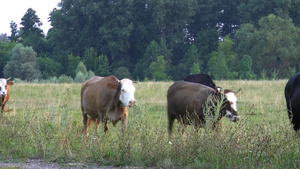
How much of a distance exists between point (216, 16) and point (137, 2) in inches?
462

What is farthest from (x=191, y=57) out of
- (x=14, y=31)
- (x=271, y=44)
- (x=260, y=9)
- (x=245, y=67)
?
(x=14, y=31)

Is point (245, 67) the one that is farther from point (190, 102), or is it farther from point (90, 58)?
point (190, 102)

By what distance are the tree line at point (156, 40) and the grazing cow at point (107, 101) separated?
4823cm

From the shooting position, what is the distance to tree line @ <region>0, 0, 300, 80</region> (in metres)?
65.2

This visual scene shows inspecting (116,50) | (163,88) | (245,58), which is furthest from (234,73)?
(163,88)

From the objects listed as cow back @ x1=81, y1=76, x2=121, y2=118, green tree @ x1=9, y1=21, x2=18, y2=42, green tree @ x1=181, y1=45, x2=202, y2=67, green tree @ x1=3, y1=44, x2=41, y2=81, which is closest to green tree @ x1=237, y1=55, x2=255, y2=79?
green tree @ x1=181, y1=45, x2=202, y2=67

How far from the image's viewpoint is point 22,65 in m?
66.8

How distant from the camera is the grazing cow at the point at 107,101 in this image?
13.4m

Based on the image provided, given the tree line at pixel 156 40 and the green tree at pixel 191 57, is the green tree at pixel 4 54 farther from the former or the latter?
the green tree at pixel 191 57

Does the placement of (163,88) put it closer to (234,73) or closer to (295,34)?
(234,73)

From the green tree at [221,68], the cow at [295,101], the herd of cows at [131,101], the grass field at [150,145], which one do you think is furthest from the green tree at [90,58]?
the cow at [295,101]

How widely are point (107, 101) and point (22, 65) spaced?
55054 millimetres

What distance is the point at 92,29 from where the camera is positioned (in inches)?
2874

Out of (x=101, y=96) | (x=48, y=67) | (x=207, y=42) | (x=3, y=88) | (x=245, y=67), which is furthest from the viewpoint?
(x=207, y=42)
